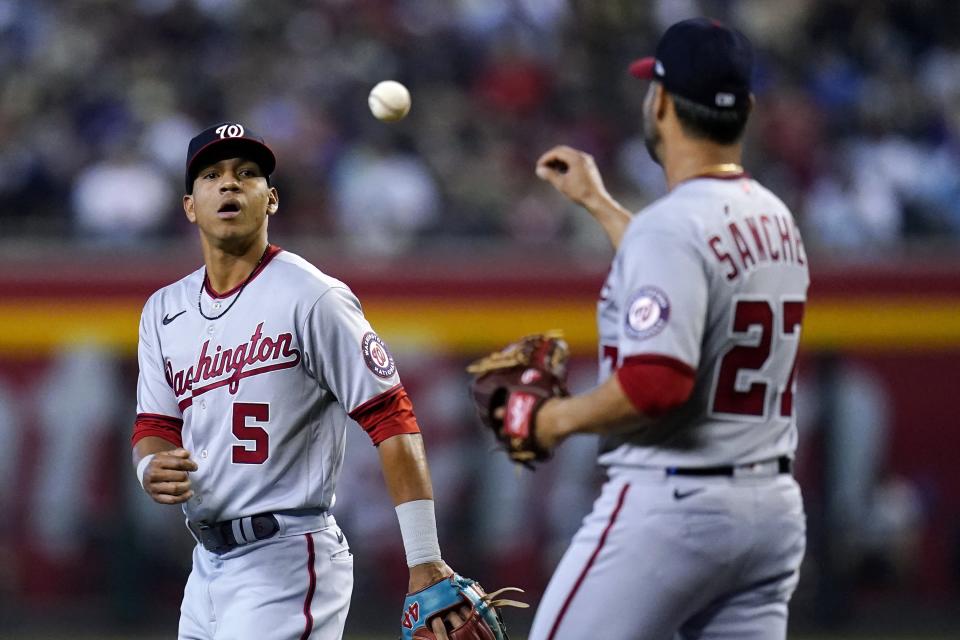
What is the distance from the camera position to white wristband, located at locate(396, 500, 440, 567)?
4090 millimetres

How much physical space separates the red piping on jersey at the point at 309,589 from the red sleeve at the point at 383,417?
1.13 feet

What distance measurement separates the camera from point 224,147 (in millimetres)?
4336

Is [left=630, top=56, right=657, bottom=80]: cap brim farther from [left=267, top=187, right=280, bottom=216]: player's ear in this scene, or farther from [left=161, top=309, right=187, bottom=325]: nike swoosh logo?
[left=161, top=309, right=187, bottom=325]: nike swoosh logo

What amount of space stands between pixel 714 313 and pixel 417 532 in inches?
44.9

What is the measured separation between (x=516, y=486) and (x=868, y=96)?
489 cm

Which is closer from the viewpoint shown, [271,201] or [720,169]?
[720,169]

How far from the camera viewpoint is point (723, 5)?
13070mm

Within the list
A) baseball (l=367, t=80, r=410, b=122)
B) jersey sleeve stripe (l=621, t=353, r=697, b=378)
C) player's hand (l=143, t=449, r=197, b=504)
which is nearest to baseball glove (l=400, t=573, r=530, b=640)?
player's hand (l=143, t=449, r=197, b=504)

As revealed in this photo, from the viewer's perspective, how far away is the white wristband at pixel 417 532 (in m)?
4.09

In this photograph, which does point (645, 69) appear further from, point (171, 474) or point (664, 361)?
point (171, 474)

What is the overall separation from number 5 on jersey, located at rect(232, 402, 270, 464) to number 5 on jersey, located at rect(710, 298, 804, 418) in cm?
134

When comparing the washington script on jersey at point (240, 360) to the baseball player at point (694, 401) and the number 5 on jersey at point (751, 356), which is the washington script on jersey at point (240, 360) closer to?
the baseball player at point (694, 401)

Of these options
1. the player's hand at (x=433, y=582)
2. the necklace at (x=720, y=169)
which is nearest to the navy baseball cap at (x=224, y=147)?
the player's hand at (x=433, y=582)

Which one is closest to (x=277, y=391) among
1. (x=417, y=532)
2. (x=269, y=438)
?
(x=269, y=438)
